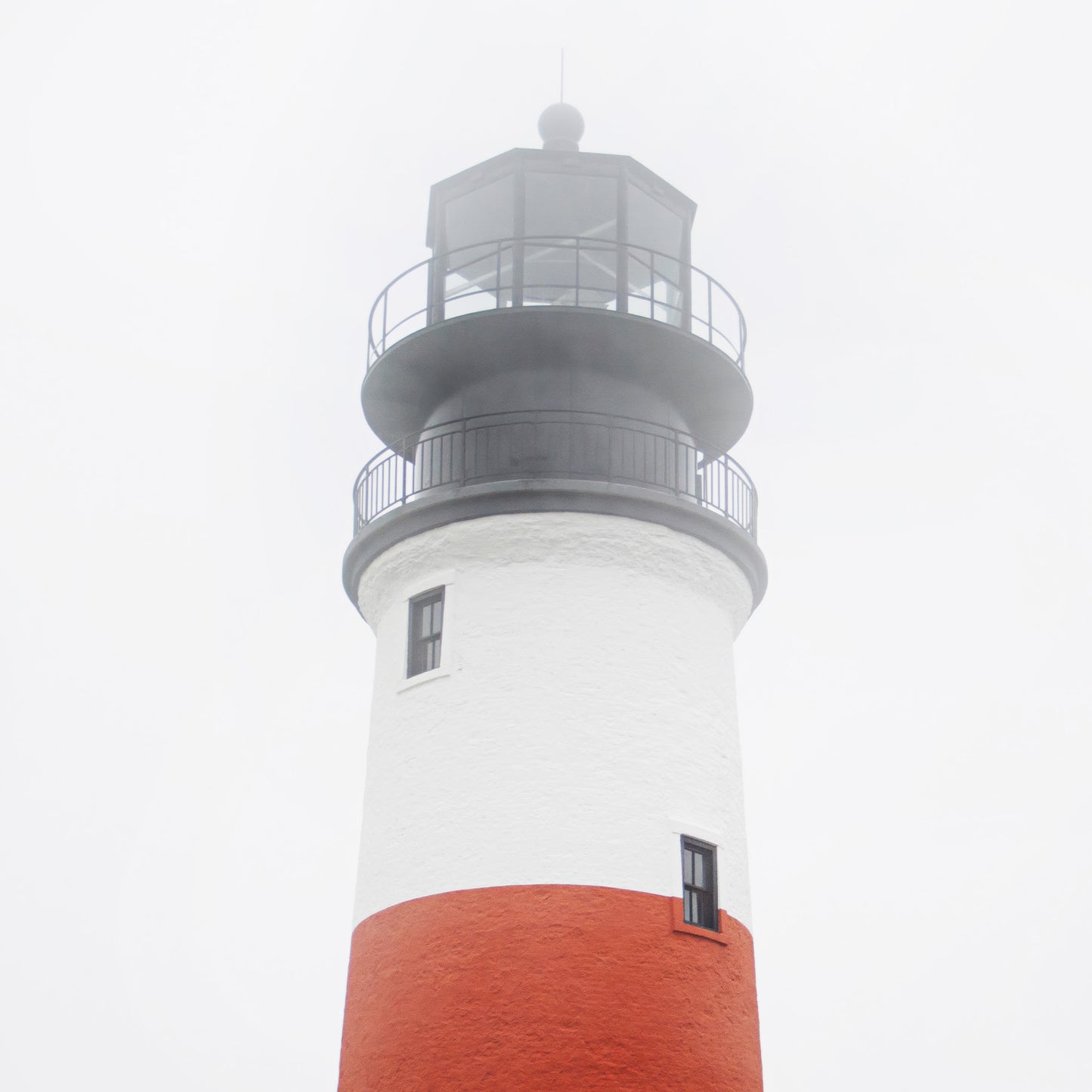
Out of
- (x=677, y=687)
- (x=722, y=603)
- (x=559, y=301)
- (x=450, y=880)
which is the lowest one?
(x=450, y=880)

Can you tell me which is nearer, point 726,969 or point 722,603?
point 726,969

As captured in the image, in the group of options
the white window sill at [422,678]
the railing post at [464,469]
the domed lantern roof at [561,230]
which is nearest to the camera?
the white window sill at [422,678]

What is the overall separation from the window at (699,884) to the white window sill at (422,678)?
3.29 metres

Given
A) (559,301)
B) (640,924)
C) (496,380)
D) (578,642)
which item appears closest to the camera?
(640,924)

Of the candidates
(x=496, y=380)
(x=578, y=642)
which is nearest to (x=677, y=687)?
(x=578, y=642)

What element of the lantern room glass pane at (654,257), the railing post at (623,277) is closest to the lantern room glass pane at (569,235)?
the railing post at (623,277)

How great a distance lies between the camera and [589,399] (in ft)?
65.6

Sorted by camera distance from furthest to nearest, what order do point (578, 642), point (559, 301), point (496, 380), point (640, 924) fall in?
1. point (559, 301)
2. point (496, 380)
3. point (578, 642)
4. point (640, 924)

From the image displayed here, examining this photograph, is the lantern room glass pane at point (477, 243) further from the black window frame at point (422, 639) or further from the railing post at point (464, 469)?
the black window frame at point (422, 639)

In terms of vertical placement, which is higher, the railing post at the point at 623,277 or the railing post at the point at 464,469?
the railing post at the point at 623,277

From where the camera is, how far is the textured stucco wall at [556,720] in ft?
59.5

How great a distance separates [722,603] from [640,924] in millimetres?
4405

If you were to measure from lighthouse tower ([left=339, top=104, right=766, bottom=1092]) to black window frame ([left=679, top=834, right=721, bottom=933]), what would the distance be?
1.3 inches

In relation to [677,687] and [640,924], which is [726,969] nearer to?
[640,924]
